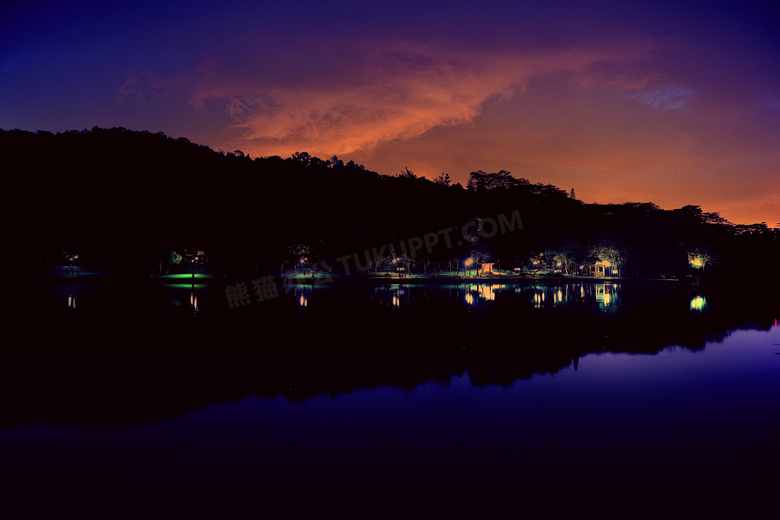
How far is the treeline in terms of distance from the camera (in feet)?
186

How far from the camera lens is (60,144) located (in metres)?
66.2

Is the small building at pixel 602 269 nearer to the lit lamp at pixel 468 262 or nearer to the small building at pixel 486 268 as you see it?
the small building at pixel 486 268

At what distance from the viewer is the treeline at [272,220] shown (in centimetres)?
5681

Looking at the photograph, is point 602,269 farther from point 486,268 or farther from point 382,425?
point 382,425

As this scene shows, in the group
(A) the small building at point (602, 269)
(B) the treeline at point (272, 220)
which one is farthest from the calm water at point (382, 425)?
(A) the small building at point (602, 269)

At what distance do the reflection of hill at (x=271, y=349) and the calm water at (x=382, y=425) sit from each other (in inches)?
2.8

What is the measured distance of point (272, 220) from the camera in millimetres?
62750

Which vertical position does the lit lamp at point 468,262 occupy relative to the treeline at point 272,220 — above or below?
below

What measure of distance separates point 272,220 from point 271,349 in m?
53.5

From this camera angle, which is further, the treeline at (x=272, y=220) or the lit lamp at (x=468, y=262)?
the lit lamp at (x=468, y=262)

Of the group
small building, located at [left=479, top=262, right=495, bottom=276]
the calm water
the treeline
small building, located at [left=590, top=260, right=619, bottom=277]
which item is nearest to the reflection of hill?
the calm water

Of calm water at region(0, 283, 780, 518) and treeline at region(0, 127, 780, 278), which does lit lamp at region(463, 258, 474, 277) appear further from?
calm water at region(0, 283, 780, 518)

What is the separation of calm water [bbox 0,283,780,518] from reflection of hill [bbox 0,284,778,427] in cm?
7

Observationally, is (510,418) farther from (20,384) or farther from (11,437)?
(20,384)
